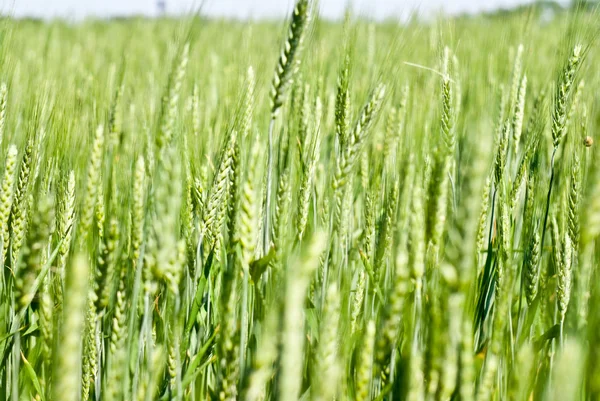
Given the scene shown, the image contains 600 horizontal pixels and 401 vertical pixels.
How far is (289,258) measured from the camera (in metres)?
0.82

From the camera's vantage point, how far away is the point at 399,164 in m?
1.40

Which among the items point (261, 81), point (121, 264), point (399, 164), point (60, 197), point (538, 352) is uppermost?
point (261, 81)

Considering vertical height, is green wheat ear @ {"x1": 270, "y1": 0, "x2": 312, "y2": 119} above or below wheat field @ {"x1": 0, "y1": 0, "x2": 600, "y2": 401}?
above

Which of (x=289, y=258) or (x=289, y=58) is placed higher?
(x=289, y=58)

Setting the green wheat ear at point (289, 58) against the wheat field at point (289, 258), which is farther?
the green wheat ear at point (289, 58)

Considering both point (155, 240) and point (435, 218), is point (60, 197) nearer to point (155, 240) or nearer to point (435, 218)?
point (155, 240)

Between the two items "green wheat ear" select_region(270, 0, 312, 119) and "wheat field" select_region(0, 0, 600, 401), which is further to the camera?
"green wheat ear" select_region(270, 0, 312, 119)

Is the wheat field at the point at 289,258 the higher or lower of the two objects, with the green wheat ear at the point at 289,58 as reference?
lower

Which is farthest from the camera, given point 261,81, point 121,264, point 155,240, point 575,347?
point 261,81

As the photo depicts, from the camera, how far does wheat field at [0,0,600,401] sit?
0.61m

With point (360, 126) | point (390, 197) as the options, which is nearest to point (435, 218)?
point (360, 126)

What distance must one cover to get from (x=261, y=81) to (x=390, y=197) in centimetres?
34

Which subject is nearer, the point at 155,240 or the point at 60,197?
the point at 155,240

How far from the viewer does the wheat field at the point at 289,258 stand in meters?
0.61
